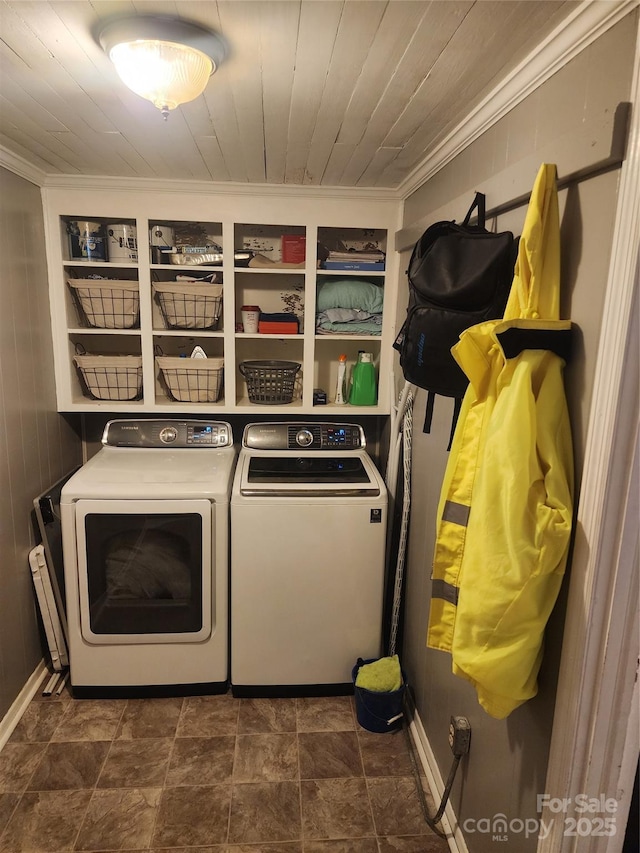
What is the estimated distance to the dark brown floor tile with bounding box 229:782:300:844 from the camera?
176 centimetres

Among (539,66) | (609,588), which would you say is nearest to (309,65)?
(539,66)

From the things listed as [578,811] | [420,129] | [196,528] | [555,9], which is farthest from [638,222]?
[196,528]

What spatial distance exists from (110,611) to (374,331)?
1.75 metres

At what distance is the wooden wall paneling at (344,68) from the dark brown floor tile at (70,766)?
237 cm

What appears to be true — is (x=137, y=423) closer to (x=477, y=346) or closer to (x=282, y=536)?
(x=282, y=536)

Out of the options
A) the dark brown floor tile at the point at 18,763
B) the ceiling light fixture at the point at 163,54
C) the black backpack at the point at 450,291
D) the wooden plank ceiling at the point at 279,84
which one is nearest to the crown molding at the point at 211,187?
the wooden plank ceiling at the point at 279,84

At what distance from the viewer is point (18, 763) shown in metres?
2.00

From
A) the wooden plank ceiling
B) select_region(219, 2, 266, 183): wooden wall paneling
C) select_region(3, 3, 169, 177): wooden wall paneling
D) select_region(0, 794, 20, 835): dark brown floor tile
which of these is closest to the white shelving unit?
the wooden plank ceiling

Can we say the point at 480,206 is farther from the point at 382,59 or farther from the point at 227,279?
the point at 227,279

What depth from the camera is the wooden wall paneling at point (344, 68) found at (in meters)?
1.09

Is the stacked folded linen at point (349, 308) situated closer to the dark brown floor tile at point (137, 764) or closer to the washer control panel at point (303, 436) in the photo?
the washer control panel at point (303, 436)

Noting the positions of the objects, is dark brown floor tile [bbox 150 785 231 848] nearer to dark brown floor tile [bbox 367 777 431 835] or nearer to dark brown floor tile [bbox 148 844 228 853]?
dark brown floor tile [bbox 148 844 228 853]

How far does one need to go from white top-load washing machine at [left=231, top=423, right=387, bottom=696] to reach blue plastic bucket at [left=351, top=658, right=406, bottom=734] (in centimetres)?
21

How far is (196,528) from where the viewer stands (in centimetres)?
225
